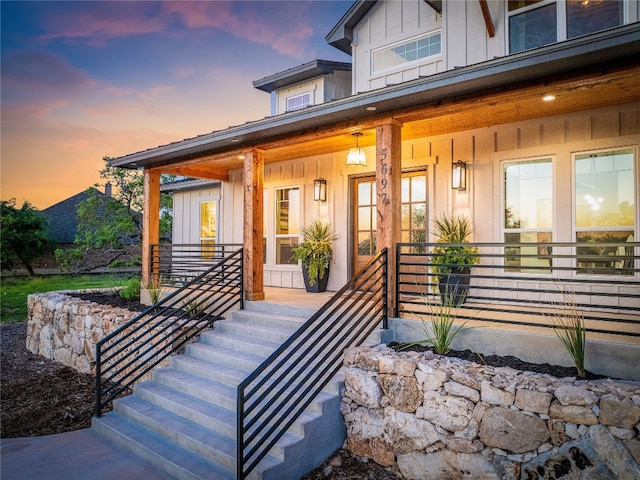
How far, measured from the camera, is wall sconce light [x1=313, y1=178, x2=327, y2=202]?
7145mm

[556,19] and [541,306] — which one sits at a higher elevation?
[556,19]

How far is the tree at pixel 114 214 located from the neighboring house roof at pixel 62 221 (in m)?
9.12

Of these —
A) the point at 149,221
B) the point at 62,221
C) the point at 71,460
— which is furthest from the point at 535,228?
the point at 62,221

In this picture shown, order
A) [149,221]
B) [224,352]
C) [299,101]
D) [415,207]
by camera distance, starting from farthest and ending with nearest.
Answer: [299,101] < [149,221] < [415,207] < [224,352]

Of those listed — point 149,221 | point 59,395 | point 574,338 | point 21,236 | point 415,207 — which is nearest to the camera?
point 574,338

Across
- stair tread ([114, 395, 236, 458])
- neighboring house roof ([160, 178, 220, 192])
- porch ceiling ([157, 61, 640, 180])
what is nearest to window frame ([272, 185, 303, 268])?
porch ceiling ([157, 61, 640, 180])

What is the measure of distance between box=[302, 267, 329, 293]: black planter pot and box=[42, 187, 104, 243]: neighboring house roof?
21.8 metres

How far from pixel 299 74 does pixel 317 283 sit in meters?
5.88

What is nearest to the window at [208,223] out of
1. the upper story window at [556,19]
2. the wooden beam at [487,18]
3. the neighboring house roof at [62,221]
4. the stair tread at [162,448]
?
the stair tread at [162,448]

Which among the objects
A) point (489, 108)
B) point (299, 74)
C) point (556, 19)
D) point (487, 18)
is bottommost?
point (489, 108)

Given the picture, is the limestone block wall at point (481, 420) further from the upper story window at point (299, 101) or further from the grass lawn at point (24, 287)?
the grass lawn at point (24, 287)

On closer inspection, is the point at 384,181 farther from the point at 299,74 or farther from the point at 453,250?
the point at 299,74

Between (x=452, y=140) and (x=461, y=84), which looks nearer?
(x=461, y=84)

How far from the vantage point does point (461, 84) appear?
12.4 feet
